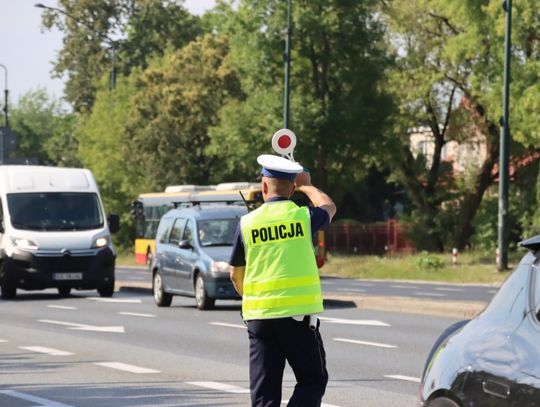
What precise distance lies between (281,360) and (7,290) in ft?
72.9

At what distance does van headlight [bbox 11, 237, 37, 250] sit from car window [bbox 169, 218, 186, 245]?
10.4ft

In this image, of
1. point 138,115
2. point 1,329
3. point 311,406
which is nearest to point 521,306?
point 311,406

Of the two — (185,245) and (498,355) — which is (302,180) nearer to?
(498,355)

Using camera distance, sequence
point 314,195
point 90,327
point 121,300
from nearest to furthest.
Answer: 1. point 314,195
2. point 90,327
3. point 121,300

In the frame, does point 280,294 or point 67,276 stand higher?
point 280,294

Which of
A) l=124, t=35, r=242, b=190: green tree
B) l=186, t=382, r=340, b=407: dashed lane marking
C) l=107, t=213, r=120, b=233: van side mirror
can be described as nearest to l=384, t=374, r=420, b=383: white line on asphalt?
l=186, t=382, r=340, b=407: dashed lane marking

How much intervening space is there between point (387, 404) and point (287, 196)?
4.12m

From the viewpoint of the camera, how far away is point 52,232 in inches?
1174

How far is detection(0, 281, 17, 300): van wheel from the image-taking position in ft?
97.1

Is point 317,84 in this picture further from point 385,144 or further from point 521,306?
point 521,306

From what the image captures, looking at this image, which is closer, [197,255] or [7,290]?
[197,255]

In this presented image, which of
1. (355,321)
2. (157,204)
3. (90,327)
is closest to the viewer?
(90,327)

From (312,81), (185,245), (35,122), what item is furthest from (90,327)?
(35,122)

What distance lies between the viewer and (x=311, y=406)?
8086 mm
